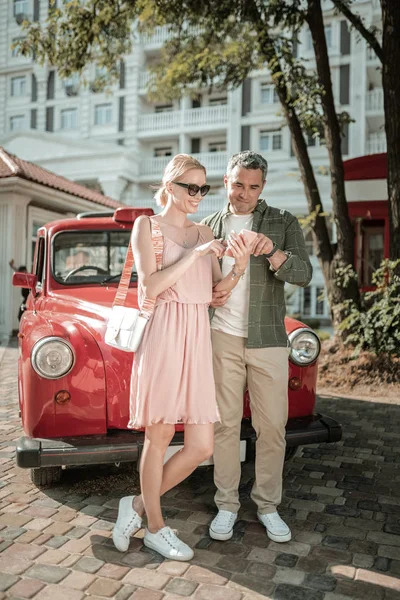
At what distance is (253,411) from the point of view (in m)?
3.05

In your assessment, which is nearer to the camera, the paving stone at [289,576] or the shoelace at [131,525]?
the paving stone at [289,576]

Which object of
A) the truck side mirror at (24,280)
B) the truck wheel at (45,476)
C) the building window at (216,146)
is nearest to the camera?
the truck wheel at (45,476)

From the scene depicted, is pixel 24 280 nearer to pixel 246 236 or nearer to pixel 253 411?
pixel 253 411

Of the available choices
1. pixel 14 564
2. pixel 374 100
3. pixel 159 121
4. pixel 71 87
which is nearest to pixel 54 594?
pixel 14 564

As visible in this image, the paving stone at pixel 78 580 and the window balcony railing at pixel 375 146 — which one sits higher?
the window balcony railing at pixel 375 146

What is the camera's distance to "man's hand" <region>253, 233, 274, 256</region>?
265 centimetres

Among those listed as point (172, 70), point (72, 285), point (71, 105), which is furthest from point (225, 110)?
point (72, 285)

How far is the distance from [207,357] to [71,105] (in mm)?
29673

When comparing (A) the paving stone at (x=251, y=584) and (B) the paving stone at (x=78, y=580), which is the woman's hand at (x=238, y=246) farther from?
(B) the paving stone at (x=78, y=580)

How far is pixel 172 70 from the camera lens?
975 centimetres

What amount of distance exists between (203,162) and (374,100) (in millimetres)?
8268

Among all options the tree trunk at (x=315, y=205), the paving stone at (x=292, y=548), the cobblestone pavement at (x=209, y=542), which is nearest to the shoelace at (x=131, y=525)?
the cobblestone pavement at (x=209, y=542)

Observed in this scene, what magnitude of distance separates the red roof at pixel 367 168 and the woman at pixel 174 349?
7482 mm

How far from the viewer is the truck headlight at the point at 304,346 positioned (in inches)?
148
